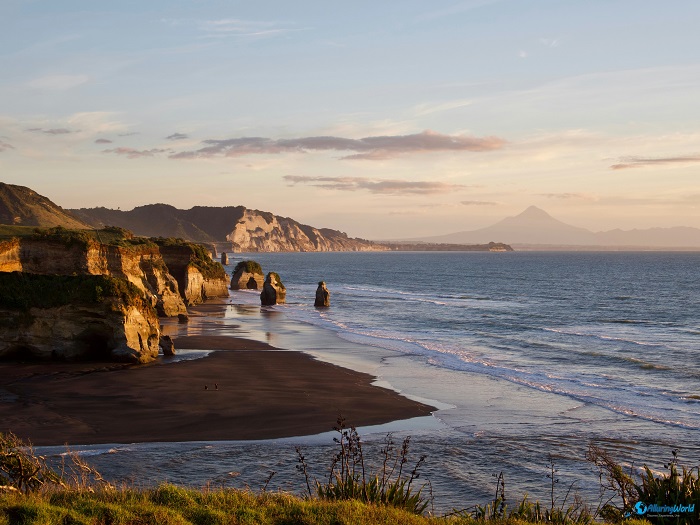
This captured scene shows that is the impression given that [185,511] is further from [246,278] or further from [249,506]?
[246,278]

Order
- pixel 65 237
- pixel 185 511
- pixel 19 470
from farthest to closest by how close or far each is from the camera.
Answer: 1. pixel 65 237
2. pixel 19 470
3. pixel 185 511

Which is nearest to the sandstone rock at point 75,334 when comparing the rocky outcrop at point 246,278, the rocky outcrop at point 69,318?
the rocky outcrop at point 69,318

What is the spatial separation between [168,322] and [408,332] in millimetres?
20258

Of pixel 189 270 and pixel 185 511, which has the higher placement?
pixel 189 270

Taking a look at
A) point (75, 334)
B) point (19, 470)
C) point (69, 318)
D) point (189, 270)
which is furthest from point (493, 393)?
point (189, 270)

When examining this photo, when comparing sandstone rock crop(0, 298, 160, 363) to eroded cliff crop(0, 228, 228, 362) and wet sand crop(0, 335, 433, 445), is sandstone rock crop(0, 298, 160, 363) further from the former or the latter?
wet sand crop(0, 335, 433, 445)

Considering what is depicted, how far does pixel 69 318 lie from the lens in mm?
35062

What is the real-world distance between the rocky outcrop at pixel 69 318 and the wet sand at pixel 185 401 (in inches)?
52.9

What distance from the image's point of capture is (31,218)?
405ft

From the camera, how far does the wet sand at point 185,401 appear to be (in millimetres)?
22594

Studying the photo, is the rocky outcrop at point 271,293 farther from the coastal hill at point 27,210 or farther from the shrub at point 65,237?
the coastal hill at point 27,210

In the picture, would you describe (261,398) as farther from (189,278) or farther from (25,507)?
(189,278)

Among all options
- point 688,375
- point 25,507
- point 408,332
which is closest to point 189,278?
point 408,332

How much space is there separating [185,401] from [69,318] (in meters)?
11.8
